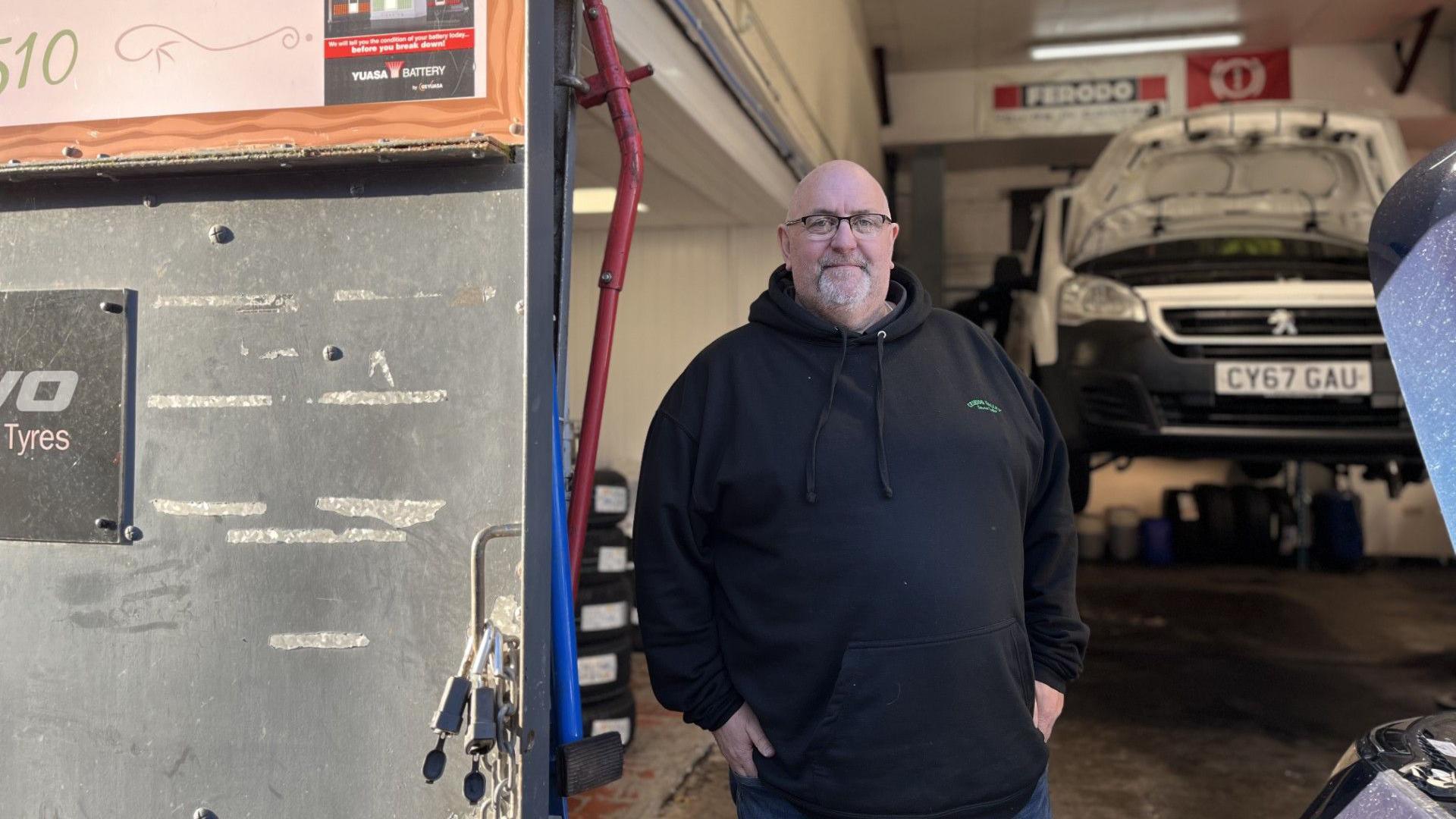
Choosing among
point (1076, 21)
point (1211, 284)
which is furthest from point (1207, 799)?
point (1076, 21)

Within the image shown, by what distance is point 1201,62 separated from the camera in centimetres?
880

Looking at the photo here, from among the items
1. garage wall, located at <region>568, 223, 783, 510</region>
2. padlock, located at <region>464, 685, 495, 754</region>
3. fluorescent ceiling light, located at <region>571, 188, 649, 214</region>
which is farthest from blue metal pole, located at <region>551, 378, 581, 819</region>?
garage wall, located at <region>568, 223, 783, 510</region>

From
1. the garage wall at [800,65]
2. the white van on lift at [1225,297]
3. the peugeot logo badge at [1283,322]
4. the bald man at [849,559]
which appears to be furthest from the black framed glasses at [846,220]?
the peugeot logo badge at [1283,322]

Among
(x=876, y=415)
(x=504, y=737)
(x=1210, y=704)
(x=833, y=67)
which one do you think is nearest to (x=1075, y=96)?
(x=833, y=67)

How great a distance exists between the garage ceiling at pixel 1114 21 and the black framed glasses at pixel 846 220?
6.97 meters

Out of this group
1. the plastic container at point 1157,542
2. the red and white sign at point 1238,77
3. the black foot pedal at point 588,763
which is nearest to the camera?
the black foot pedal at point 588,763

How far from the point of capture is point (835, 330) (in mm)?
1738

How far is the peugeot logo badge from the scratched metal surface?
3972mm

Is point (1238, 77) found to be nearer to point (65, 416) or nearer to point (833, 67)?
point (833, 67)

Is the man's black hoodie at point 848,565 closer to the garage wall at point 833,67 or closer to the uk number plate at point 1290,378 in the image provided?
the garage wall at point 833,67

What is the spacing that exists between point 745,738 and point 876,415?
1.92 ft

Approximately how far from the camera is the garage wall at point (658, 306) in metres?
5.58

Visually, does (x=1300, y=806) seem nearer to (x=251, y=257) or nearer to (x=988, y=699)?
(x=988, y=699)

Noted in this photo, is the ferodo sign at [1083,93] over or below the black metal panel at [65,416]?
over
